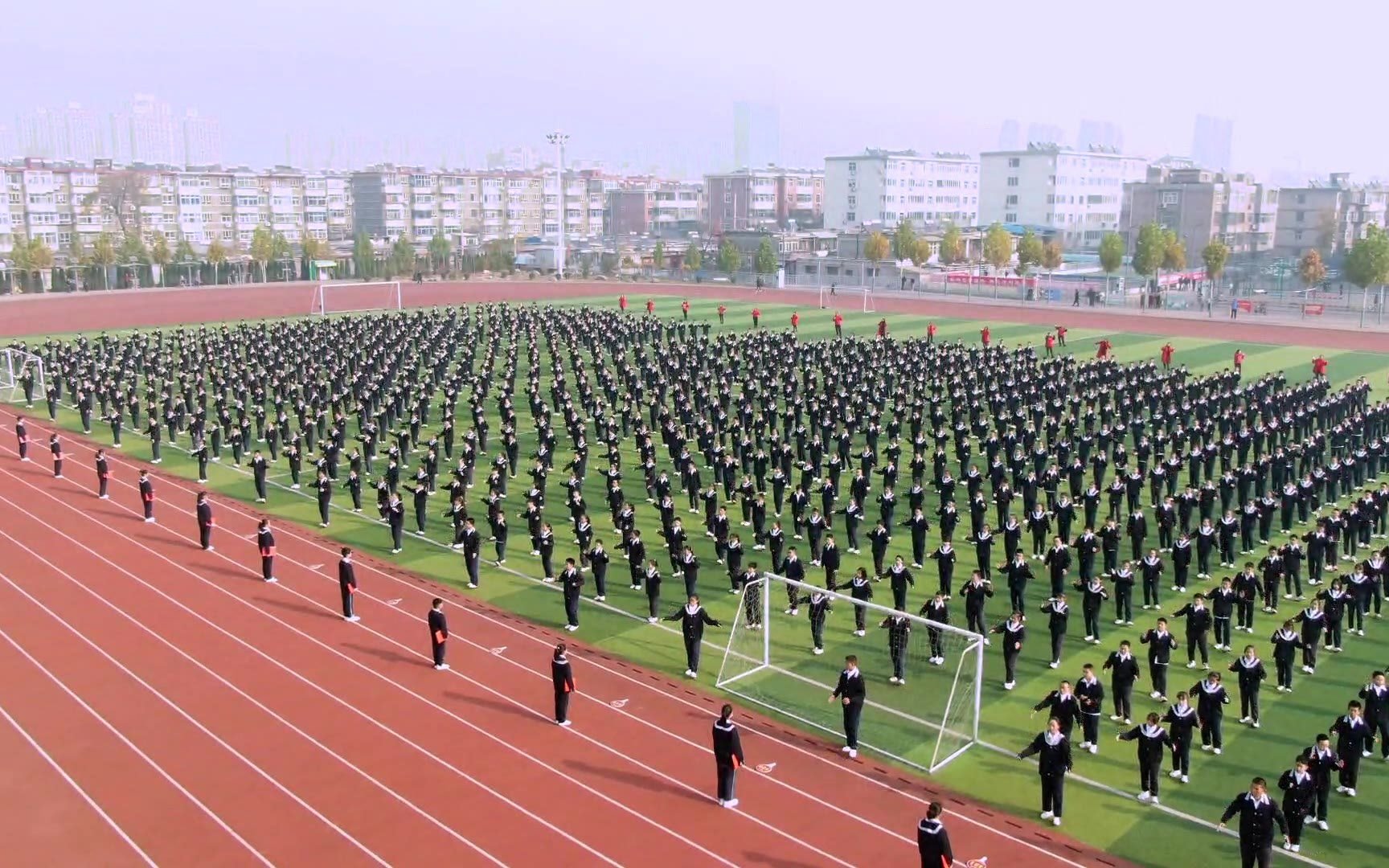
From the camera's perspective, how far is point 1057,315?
5809 cm

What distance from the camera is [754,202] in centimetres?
13350

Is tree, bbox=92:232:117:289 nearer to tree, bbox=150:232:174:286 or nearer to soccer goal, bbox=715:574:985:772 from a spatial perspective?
tree, bbox=150:232:174:286

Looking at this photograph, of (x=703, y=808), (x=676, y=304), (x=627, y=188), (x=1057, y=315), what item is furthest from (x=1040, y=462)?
(x=627, y=188)

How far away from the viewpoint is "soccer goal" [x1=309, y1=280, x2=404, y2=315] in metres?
62.3

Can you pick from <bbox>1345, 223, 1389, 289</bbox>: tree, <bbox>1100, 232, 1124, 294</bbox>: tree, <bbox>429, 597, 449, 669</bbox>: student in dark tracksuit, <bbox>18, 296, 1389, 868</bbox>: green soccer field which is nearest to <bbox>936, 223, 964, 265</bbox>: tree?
<bbox>1100, 232, 1124, 294</bbox>: tree

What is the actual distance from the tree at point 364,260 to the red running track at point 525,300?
21.5ft

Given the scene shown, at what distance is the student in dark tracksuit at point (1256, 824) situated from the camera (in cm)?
965

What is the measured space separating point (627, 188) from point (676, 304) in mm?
92129

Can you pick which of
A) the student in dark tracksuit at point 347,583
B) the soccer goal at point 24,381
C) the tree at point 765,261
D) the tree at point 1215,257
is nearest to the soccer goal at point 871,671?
the student in dark tracksuit at point 347,583

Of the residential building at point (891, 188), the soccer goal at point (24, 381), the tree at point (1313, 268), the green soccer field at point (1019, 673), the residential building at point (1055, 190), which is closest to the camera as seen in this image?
the green soccer field at point (1019, 673)

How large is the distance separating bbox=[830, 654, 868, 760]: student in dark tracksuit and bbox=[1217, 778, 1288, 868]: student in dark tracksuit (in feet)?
13.5

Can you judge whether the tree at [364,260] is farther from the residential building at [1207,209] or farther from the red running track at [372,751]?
the red running track at [372,751]

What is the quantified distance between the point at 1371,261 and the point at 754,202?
84.8 metres

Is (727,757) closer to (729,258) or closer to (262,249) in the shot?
(729,258)
